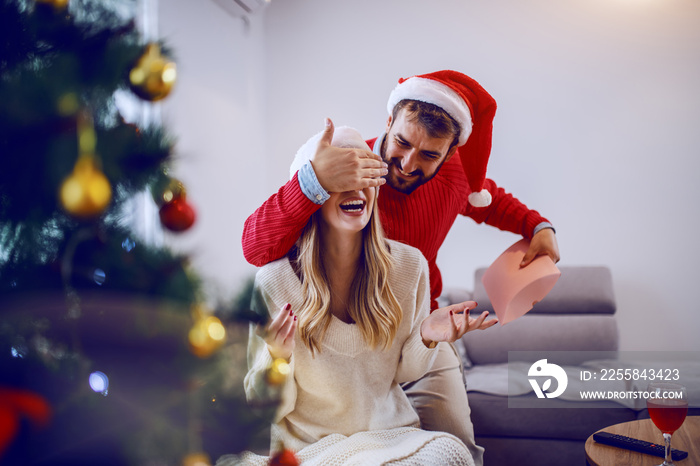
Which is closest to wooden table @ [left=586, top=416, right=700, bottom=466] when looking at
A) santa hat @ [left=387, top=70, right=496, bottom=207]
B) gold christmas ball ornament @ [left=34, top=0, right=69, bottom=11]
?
santa hat @ [left=387, top=70, right=496, bottom=207]

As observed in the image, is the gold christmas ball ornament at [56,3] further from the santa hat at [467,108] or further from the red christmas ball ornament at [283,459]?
the santa hat at [467,108]

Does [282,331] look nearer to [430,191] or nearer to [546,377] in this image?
[430,191]

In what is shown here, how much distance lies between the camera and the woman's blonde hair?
3.94 feet

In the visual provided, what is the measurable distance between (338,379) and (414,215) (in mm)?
502

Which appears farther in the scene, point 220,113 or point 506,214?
point 220,113

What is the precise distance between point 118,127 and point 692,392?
2508 millimetres

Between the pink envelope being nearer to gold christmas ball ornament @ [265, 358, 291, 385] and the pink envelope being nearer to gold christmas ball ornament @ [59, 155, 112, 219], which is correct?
gold christmas ball ornament @ [265, 358, 291, 385]

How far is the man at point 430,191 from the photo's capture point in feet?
3.73

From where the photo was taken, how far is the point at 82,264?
46 cm

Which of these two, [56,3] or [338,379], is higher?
[56,3]

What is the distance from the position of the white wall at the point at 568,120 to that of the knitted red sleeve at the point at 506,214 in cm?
173

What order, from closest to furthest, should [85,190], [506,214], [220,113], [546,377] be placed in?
[85,190] < [506,214] < [546,377] < [220,113]

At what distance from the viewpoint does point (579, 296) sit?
2676mm

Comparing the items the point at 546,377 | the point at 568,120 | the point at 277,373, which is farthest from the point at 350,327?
the point at 568,120
